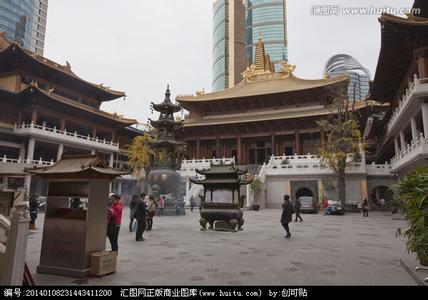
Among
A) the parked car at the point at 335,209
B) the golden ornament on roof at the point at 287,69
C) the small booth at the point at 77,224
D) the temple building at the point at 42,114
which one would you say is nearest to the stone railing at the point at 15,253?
the small booth at the point at 77,224

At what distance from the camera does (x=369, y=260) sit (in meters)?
7.70

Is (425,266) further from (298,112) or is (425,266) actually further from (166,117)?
(298,112)

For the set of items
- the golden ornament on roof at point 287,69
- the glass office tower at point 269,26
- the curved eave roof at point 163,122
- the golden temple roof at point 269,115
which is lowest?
the curved eave roof at point 163,122

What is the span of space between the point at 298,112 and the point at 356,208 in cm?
1342

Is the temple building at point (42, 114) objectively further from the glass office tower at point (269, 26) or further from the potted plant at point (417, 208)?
the glass office tower at point (269, 26)

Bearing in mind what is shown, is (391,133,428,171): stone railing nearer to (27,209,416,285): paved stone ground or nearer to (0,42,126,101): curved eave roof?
(27,209,416,285): paved stone ground

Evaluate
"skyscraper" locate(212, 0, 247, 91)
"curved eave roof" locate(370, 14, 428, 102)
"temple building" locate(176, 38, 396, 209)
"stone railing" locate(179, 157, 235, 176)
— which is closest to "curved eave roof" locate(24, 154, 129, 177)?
"curved eave roof" locate(370, 14, 428, 102)

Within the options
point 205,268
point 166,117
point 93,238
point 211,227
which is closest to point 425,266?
point 205,268

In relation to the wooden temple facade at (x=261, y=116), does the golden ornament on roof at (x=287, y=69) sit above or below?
above

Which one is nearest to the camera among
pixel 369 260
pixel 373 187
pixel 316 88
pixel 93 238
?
pixel 93 238

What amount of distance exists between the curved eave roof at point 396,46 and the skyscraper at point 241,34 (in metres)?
70.5

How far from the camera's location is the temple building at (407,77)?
18.0 m

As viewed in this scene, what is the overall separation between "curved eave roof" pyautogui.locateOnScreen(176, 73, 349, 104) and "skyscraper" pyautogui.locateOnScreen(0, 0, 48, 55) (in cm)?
4783

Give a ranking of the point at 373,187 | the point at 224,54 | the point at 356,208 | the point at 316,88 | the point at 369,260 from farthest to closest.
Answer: the point at 224,54
the point at 316,88
the point at 373,187
the point at 356,208
the point at 369,260
